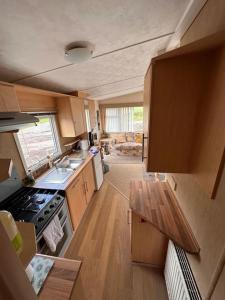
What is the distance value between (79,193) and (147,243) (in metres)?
1.27

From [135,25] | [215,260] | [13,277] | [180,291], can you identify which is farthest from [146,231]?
[135,25]

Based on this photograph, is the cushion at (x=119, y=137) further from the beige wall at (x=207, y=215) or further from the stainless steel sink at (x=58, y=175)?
the beige wall at (x=207, y=215)

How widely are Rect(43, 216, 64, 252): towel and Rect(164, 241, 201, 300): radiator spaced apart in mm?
1231

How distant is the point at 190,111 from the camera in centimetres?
100

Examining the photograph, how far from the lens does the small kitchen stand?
2.71ft

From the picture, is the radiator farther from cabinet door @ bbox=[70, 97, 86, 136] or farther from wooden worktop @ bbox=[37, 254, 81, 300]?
cabinet door @ bbox=[70, 97, 86, 136]

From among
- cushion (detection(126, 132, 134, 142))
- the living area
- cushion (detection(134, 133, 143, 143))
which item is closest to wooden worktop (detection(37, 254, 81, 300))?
the living area

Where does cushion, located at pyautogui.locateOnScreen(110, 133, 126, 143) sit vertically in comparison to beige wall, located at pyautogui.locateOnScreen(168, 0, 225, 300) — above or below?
below

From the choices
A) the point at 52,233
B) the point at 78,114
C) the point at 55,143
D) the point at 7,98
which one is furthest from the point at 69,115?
the point at 52,233

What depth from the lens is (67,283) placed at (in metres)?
0.82

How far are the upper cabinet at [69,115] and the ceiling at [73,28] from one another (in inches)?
46.2

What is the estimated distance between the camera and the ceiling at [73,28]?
0.78 m

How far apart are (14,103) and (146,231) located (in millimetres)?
1952

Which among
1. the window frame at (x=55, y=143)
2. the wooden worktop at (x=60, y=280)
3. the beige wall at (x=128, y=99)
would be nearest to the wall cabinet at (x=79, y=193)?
the window frame at (x=55, y=143)
